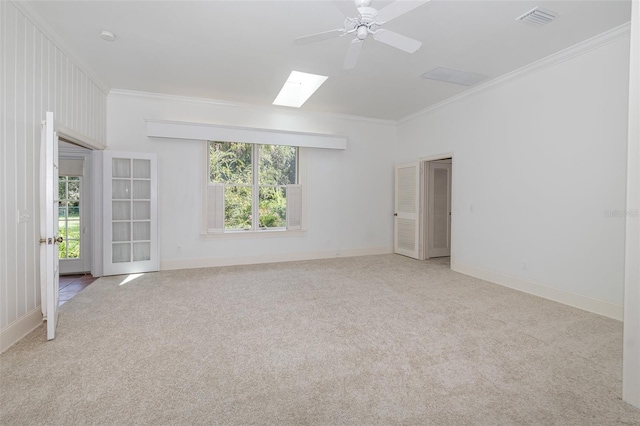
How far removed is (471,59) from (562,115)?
1.28 metres

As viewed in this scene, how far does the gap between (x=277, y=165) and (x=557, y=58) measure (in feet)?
14.8

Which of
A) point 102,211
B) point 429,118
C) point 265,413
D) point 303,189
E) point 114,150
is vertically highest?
point 429,118

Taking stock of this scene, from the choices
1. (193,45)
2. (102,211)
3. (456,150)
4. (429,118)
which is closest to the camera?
(193,45)

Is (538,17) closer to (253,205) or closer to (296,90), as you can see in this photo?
(296,90)

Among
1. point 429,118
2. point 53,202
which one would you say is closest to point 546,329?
point 429,118

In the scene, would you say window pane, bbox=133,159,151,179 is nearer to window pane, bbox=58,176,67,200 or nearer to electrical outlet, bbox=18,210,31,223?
window pane, bbox=58,176,67,200

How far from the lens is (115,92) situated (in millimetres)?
4930

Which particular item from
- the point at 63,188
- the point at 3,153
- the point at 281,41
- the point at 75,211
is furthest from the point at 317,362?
the point at 63,188

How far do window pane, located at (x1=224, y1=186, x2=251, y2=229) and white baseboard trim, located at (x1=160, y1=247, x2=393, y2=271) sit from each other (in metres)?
0.63

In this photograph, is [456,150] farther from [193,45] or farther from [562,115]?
[193,45]

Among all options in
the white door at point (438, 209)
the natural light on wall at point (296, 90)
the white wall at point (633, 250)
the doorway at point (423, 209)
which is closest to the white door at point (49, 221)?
the natural light on wall at point (296, 90)

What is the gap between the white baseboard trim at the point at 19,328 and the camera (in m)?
2.49

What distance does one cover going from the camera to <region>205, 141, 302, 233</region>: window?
5.55 m

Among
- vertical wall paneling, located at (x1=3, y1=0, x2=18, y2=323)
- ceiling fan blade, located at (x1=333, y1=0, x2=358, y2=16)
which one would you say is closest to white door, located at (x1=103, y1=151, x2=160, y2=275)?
vertical wall paneling, located at (x1=3, y1=0, x2=18, y2=323)
